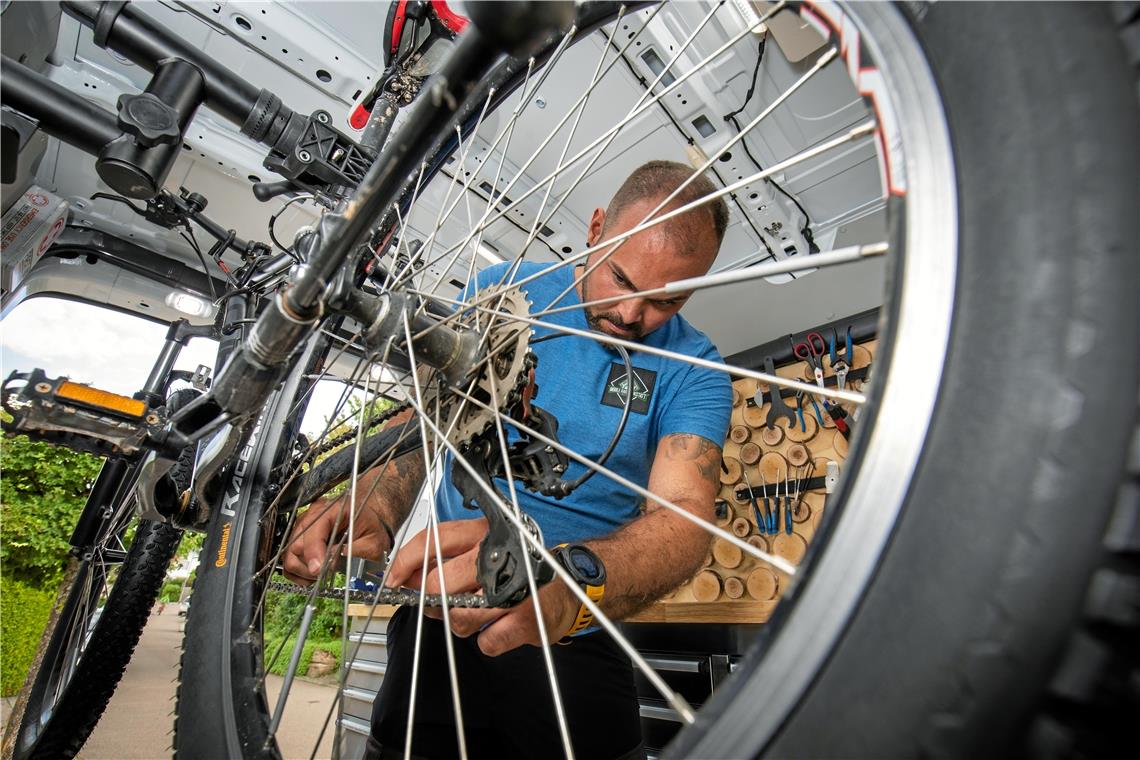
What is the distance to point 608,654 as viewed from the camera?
2.99 ft

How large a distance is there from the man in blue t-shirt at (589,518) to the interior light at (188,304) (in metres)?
1.30

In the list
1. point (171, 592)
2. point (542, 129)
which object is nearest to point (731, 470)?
point (542, 129)

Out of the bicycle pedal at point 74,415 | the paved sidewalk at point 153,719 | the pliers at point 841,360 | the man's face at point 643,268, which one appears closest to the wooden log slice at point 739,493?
the pliers at point 841,360

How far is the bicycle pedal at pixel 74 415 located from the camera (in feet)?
1.46

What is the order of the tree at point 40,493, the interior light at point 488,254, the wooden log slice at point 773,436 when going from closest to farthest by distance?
the interior light at point 488,254, the wooden log slice at point 773,436, the tree at point 40,493

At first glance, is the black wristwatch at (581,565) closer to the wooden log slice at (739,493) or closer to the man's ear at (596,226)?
the man's ear at (596,226)

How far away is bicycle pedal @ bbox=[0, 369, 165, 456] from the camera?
446 millimetres

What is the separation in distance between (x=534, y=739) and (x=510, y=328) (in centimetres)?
63

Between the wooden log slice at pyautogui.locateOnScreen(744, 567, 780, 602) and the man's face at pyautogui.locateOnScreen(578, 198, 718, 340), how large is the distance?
1046 millimetres

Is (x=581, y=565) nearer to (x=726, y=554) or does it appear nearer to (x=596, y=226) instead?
(x=596, y=226)

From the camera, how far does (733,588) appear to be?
1.73 meters

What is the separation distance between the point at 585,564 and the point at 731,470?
1591mm

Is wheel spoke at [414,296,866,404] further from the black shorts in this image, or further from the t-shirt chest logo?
the black shorts

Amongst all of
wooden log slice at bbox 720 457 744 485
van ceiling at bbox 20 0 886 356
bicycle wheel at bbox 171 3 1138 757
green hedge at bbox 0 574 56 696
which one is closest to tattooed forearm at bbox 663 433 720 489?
van ceiling at bbox 20 0 886 356
